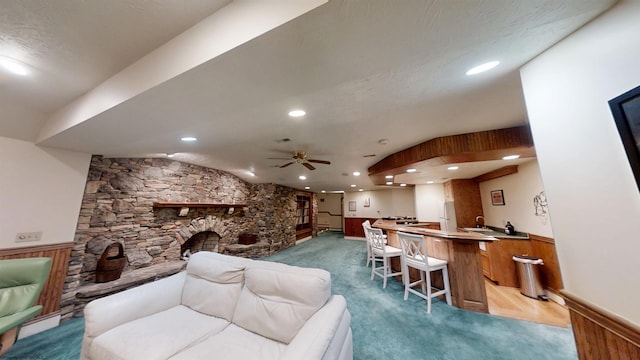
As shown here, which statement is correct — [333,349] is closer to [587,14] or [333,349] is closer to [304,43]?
[304,43]

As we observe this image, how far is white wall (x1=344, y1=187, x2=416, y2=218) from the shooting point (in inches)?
305

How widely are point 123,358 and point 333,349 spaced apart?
1.34 m

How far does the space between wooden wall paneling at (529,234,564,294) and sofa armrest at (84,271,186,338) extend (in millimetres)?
4862

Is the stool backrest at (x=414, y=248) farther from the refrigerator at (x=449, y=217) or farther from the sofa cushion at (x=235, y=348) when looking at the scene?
the refrigerator at (x=449, y=217)

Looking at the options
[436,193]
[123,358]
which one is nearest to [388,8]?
[123,358]

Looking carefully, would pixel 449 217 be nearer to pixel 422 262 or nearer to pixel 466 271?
pixel 466 271

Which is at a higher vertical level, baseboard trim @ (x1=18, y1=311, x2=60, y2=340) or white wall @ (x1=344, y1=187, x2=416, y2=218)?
white wall @ (x1=344, y1=187, x2=416, y2=218)

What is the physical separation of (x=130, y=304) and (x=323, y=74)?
7.81ft

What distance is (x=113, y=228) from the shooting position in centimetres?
293

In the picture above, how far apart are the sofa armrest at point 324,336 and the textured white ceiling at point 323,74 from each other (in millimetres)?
1560

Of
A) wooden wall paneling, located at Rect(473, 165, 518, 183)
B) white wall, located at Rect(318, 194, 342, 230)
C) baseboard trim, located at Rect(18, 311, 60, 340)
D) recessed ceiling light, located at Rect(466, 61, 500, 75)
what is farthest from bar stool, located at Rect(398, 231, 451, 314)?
white wall, located at Rect(318, 194, 342, 230)

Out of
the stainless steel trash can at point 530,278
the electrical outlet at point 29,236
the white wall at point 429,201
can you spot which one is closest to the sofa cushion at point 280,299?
the electrical outlet at point 29,236

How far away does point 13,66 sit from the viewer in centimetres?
144

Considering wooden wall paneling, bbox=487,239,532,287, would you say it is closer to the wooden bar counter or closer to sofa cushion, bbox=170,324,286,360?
the wooden bar counter
